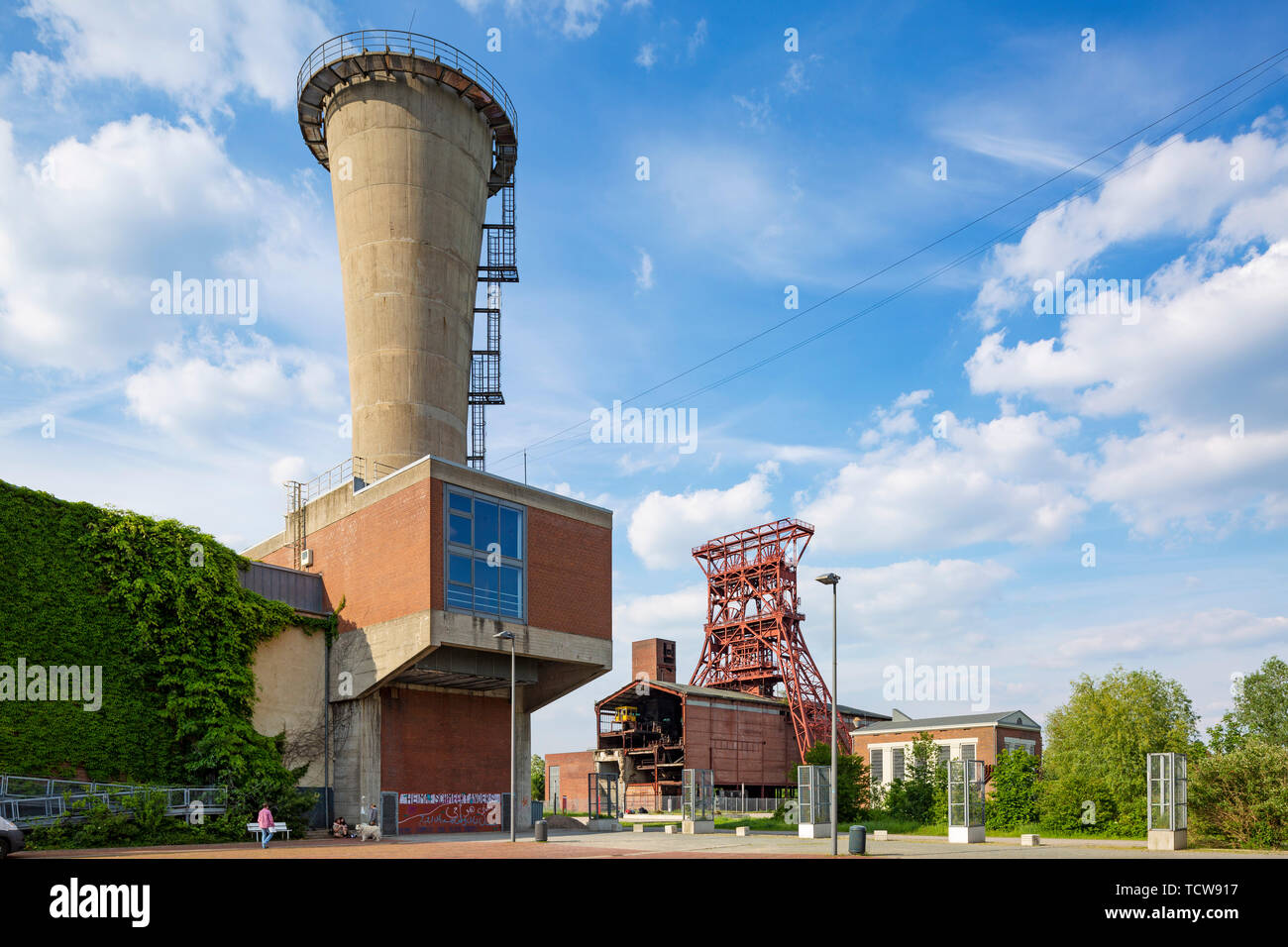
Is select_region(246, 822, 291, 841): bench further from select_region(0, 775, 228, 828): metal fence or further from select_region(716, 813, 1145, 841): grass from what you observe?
select_region(716, 813, 1145, 841): grass

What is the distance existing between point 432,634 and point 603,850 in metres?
11.7

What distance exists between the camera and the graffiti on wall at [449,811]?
128ft

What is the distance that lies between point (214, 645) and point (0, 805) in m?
9.07

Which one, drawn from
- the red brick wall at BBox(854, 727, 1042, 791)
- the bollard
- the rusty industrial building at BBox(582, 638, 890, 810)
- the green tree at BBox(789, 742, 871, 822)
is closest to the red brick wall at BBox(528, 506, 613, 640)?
the green tree at BBox(789, 742, 871, 822)

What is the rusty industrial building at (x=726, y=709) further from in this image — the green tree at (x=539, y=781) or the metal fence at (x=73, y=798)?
the metal fence at (x=73, y=798)

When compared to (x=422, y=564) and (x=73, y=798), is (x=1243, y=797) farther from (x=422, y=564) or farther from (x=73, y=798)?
(x=73, y=798)

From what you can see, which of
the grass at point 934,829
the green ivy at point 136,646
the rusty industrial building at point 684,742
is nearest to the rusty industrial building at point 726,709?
the rusty industrial building at point 684,742

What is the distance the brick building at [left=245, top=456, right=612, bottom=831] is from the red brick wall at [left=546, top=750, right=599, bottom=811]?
34.4 metres

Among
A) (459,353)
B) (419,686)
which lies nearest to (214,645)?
(419,686)

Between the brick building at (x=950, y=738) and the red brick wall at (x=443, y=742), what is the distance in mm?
31909

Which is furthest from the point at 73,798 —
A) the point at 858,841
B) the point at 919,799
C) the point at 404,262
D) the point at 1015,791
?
the point at 1015,791

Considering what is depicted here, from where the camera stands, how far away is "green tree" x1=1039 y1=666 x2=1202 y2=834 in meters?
43.7
